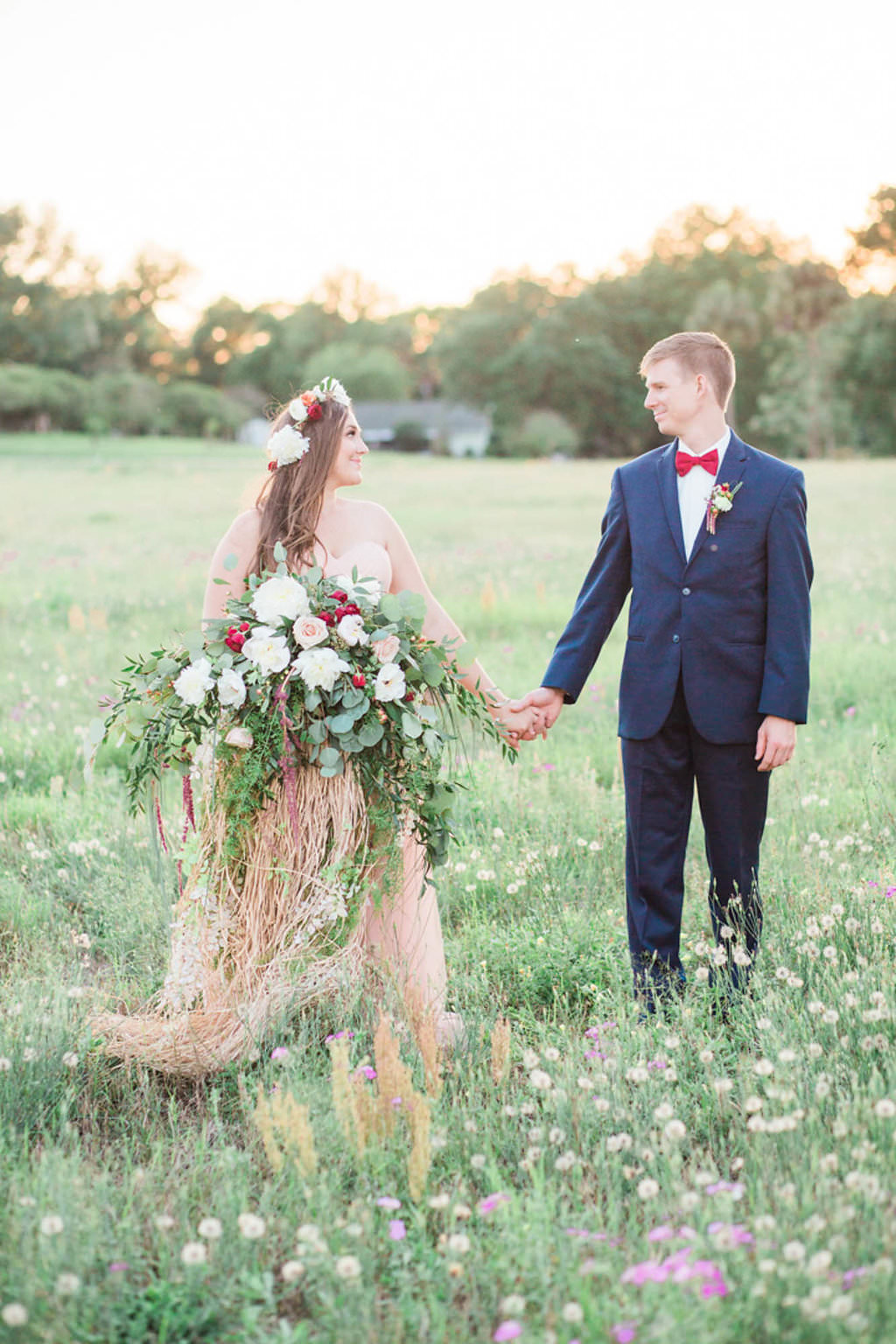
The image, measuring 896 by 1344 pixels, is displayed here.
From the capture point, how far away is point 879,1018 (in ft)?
11.2

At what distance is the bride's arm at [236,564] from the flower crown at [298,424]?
0.27m

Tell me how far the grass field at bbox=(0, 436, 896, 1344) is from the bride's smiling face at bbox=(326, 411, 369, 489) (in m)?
0.42

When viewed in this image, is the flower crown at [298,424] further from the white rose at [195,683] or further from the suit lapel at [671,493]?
the suit lapel at [671,493]

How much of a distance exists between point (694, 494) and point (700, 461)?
0.40ft

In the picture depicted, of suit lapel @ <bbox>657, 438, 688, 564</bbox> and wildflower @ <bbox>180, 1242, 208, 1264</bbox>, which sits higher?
suit lapel @ <bbox>657, 438, 688, 564</bbox>

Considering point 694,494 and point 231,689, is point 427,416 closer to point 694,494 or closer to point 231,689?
point 694,494

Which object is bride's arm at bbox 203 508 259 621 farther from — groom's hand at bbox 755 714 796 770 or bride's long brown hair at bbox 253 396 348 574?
groom's hand at bbox 755 714 796 770

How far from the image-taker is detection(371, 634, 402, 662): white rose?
382 centimetres

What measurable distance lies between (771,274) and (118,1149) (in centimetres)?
7325

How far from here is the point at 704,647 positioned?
13.3ft

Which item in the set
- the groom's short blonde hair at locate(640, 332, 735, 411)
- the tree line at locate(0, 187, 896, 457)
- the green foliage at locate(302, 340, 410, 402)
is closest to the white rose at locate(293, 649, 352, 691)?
the groom's short blonde hair at locate(640, 332, 735, 411)

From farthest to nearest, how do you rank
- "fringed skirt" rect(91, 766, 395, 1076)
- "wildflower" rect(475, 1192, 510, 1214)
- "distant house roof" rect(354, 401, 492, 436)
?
"distant house roof" rect(354, 401, 492, 436) < "fringed skirt" rect(91, 766, 395, 1076) < "wildflower" rect(475, 1192, 510, 1214)

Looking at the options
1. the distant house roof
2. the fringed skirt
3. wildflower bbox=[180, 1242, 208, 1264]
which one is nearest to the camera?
wildflower bbox=[180, 1242, 208, 1264]

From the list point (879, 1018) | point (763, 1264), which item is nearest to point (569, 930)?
point (879, 1018)
